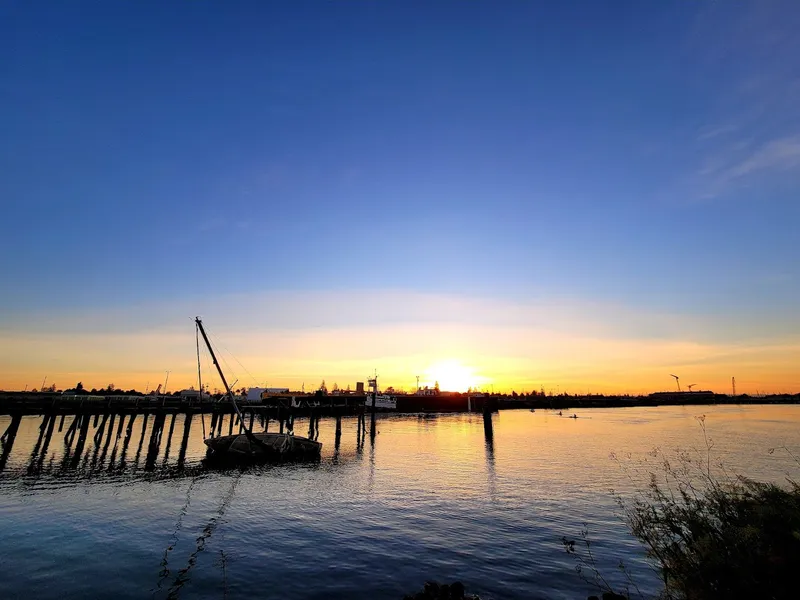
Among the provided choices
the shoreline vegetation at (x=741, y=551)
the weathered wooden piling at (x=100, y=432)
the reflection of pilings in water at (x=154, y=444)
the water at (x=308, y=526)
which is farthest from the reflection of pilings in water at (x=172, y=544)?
the weathered wooden piling at (x=100, y=432)

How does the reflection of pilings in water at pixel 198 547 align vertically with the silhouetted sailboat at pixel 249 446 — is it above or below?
below

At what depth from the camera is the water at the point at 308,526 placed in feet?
50.4

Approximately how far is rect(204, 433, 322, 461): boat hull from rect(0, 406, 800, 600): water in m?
2.33

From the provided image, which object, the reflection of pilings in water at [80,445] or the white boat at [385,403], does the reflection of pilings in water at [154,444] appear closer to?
the reflection of pilings in water at [80,445]

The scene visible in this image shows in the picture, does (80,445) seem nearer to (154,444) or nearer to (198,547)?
(154,444)

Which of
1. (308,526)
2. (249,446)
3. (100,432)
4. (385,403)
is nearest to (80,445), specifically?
(100,432)

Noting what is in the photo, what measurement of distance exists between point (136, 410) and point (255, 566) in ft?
135

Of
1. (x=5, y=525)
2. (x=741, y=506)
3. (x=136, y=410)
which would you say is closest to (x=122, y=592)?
(x=5, y=525)

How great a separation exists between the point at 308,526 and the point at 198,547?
Result: 554 centimetres

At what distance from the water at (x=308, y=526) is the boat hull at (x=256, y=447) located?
2.33 meters

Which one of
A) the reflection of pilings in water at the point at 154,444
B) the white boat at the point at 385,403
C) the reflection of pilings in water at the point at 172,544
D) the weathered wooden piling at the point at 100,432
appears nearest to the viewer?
the reflection of pilings in water at the point at 172,544

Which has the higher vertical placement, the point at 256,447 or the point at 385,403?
the point at 385,403

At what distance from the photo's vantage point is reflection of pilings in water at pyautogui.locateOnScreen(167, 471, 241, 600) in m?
14.5

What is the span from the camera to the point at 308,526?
74.1 feet
